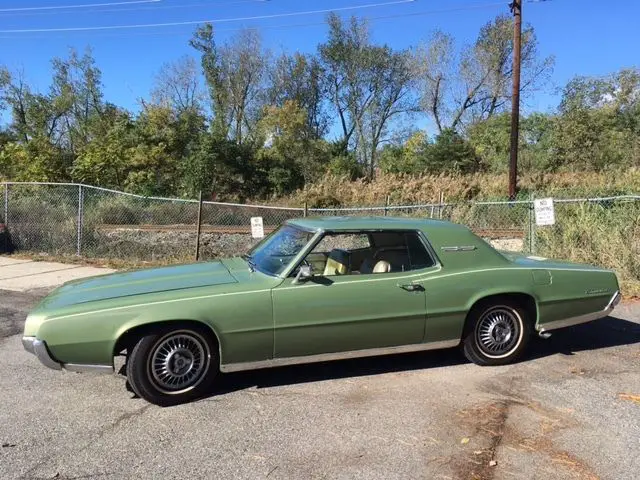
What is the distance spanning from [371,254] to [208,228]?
924 centimetres

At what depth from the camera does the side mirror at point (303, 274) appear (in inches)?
175

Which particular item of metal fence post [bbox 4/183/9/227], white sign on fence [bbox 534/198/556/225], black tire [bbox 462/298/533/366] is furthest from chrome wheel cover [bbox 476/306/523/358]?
metal fence post [bbox 4/183/9/227]

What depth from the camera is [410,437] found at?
147 inches

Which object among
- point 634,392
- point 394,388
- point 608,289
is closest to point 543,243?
point 608,289

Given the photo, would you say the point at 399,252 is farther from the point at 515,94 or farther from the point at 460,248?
the point at 515,94

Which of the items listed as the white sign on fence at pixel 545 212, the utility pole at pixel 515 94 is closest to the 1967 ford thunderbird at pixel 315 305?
the white sign on fence at pixel 545 212

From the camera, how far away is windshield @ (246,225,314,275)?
478 centimetres

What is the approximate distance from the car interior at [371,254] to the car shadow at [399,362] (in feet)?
2.97

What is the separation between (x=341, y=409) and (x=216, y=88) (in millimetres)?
44316

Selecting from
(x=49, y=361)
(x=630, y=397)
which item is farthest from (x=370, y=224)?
(x=49, y=361)

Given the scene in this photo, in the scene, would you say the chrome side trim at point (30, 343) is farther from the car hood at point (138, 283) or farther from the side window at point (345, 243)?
the side window at point (345, 243)

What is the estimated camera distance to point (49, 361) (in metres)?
4.06

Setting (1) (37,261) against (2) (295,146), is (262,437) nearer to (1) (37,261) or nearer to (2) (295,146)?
(1) (37,261)

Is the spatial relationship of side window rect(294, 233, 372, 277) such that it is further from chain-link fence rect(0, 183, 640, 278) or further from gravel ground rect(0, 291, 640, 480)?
chain-link fence rect(0, 183, 640, 278)
